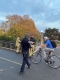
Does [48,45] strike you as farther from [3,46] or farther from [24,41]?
[3,46]

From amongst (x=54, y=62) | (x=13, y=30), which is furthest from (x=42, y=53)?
(x=13, y=30)

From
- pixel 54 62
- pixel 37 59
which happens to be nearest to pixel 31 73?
pixel 54 62

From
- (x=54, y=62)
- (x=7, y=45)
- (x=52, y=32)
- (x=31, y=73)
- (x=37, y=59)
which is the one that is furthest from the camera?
(x=52, y=32)

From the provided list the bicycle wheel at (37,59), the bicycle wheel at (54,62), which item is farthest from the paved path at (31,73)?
the bicycle wheel at (37,59)

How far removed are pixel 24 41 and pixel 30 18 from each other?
4834cm

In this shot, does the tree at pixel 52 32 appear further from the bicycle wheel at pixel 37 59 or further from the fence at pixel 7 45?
the bicycle wheel at pixel 37 59

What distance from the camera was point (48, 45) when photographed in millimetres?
9156

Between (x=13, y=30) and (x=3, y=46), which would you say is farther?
(x=13, y=30)

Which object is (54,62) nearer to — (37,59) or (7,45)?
(37,59)

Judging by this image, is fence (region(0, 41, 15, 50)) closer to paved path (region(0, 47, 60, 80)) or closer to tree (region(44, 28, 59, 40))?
paved path (region(0, 47, 60, 80))

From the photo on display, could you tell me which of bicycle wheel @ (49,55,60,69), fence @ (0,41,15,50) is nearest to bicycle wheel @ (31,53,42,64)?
bicycle wheel @ (49,55,60,69)

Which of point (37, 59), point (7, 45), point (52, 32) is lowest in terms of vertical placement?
point (37, 59)

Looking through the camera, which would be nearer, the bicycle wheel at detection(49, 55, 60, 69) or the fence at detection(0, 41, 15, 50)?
the bicycle wheel at detection(49, 55, 60, 69)

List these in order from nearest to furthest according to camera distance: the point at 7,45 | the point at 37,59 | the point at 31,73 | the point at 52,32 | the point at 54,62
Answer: the point at 31,73 < the point at 54,62 < the point at 37,59 < the point at 7,45 < the point at 52,32
